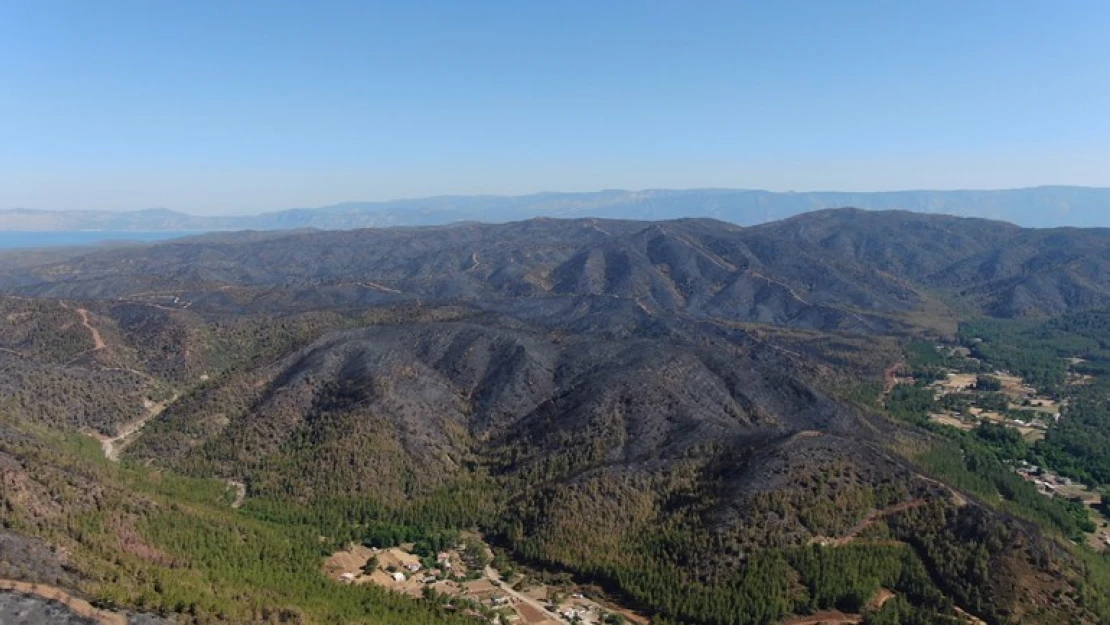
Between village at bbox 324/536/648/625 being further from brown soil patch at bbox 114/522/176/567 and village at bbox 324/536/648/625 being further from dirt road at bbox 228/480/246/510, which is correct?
dirt road at bbox 228/480/246/510

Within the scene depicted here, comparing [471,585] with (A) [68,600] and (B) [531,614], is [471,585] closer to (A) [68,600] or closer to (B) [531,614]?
(B) [531,614]

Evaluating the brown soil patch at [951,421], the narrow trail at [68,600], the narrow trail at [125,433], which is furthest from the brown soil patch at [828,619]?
the narrow trail at [125,433]

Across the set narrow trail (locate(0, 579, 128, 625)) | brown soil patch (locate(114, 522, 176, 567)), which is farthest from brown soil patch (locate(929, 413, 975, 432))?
narrow trail (locate(0, 579, 128, 625))

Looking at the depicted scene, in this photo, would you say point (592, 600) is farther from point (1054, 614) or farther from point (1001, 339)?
point (1001, 339)

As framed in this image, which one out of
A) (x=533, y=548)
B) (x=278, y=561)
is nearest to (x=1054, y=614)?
(x=533, y=548)

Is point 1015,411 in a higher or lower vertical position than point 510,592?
lower

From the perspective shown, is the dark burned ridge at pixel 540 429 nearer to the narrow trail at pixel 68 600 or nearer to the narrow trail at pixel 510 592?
the narrow trail at pixel 510 592

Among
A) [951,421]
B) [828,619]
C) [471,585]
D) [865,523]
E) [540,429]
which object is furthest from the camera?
[951,421]

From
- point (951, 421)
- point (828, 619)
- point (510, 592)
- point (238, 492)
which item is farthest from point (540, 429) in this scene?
point (951, 421)
